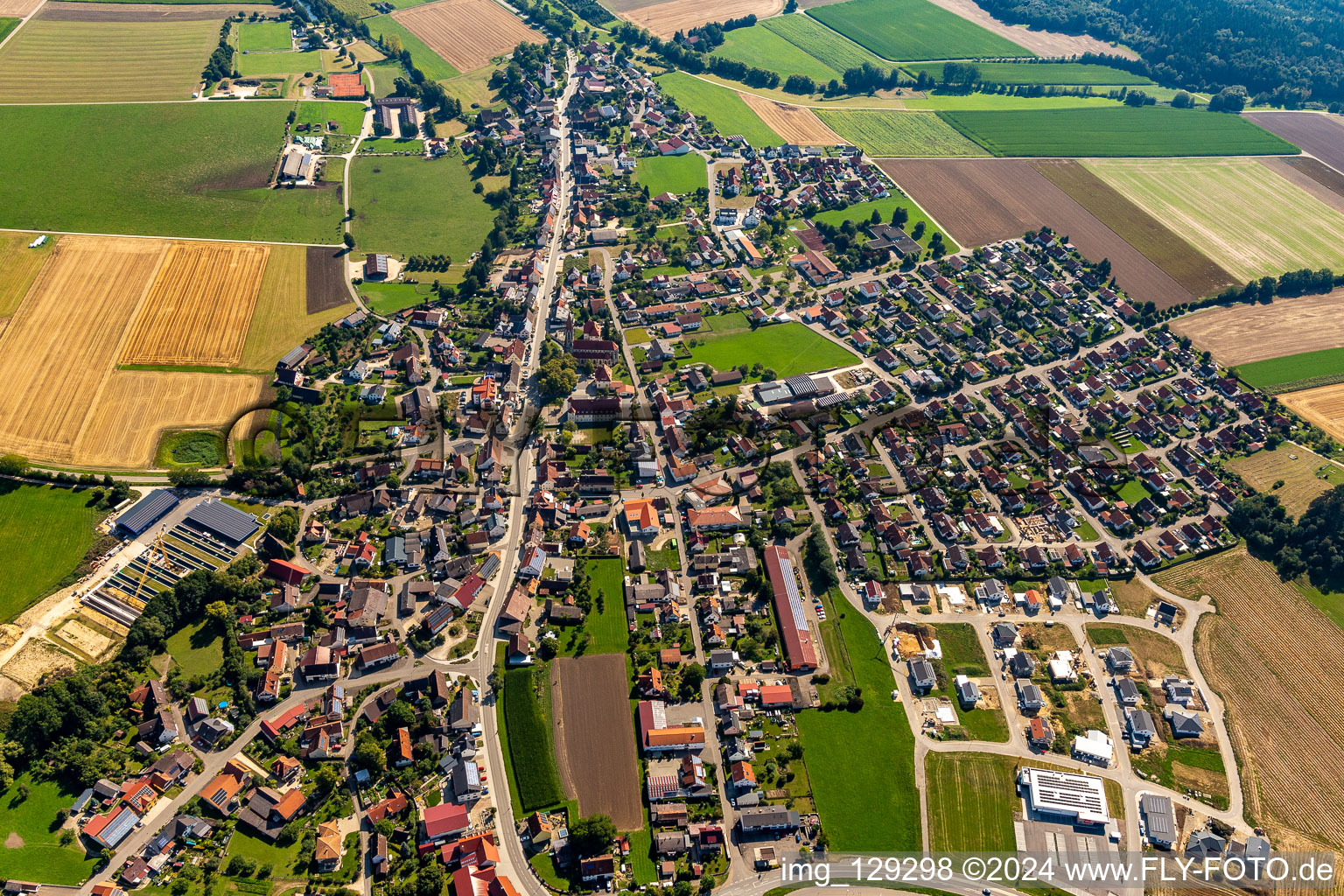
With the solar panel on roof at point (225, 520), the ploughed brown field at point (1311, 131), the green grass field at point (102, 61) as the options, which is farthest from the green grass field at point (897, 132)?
the green grass field at point (102, 61)

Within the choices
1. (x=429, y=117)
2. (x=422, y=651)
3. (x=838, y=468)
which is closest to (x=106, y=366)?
(x=422, y=651)

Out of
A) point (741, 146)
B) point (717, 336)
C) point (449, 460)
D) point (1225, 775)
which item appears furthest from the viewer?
point (741, 146)

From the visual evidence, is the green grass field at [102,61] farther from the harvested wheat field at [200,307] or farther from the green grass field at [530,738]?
the green grass field at [530,738]

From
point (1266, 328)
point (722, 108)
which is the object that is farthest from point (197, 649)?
point (1266, 328)

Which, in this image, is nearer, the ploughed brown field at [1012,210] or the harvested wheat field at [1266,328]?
the harvested wheat field at [1266,328]

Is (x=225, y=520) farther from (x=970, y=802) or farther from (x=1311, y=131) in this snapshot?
(x=1311, y=131)

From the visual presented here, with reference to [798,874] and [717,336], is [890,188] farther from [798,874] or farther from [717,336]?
[798,874]

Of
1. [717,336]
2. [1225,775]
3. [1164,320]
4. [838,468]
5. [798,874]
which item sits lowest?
[798,874]
